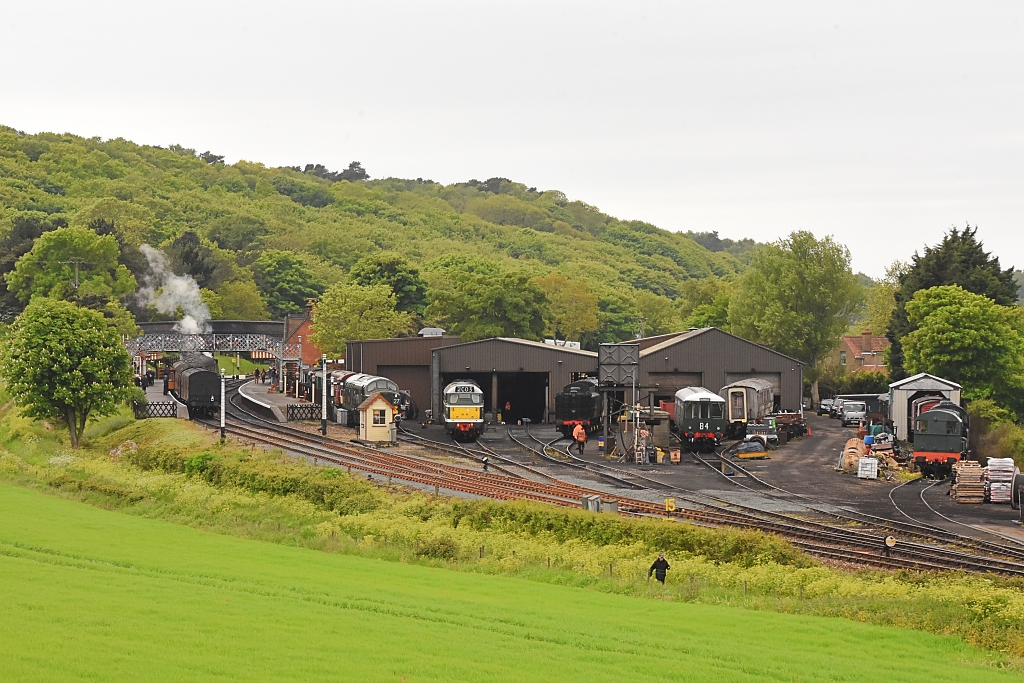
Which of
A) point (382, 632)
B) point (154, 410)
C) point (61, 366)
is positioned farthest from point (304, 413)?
point (382, 632)

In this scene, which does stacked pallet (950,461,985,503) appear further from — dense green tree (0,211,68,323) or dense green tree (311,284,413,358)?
dense green tree (0,211,68,323)

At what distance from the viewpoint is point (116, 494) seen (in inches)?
1587

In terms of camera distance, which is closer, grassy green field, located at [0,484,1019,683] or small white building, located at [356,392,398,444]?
grassy green field, located at [0,484,1019,683]

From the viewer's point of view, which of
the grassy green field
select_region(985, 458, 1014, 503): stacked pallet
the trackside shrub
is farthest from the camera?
select_region(985, 458, 1014, 503): stacked pallet

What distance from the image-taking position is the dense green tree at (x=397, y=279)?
118312 mm

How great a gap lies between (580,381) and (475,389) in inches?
404

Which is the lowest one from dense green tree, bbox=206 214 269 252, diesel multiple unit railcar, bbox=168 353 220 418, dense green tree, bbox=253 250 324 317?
diesel multiple unit railcar, bbox=168 353 220 418

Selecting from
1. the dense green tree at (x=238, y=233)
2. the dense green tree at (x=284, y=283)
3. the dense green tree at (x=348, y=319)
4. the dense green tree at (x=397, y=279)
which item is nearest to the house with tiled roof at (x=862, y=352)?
the dense green tree at (x=397, y=279)

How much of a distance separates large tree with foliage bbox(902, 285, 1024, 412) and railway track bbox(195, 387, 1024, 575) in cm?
2450

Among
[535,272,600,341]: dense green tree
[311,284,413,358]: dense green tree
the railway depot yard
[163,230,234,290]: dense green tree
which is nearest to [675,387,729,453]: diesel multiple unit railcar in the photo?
the railway depot yard

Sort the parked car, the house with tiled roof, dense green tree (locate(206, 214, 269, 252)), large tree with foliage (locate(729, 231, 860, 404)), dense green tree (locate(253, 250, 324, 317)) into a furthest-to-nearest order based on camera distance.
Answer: dense green tree (locate(206, 214, 269, 252)) < dense green tree (locate(253, 250, 324, 317)) < the house with tiled roof < large tree with foliage (locate(729, 231, 860, 404)) < the parked car

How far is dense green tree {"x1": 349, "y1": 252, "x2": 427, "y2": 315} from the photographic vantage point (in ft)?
388

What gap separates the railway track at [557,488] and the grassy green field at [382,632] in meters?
8.23

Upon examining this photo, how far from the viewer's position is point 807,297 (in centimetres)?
9388
